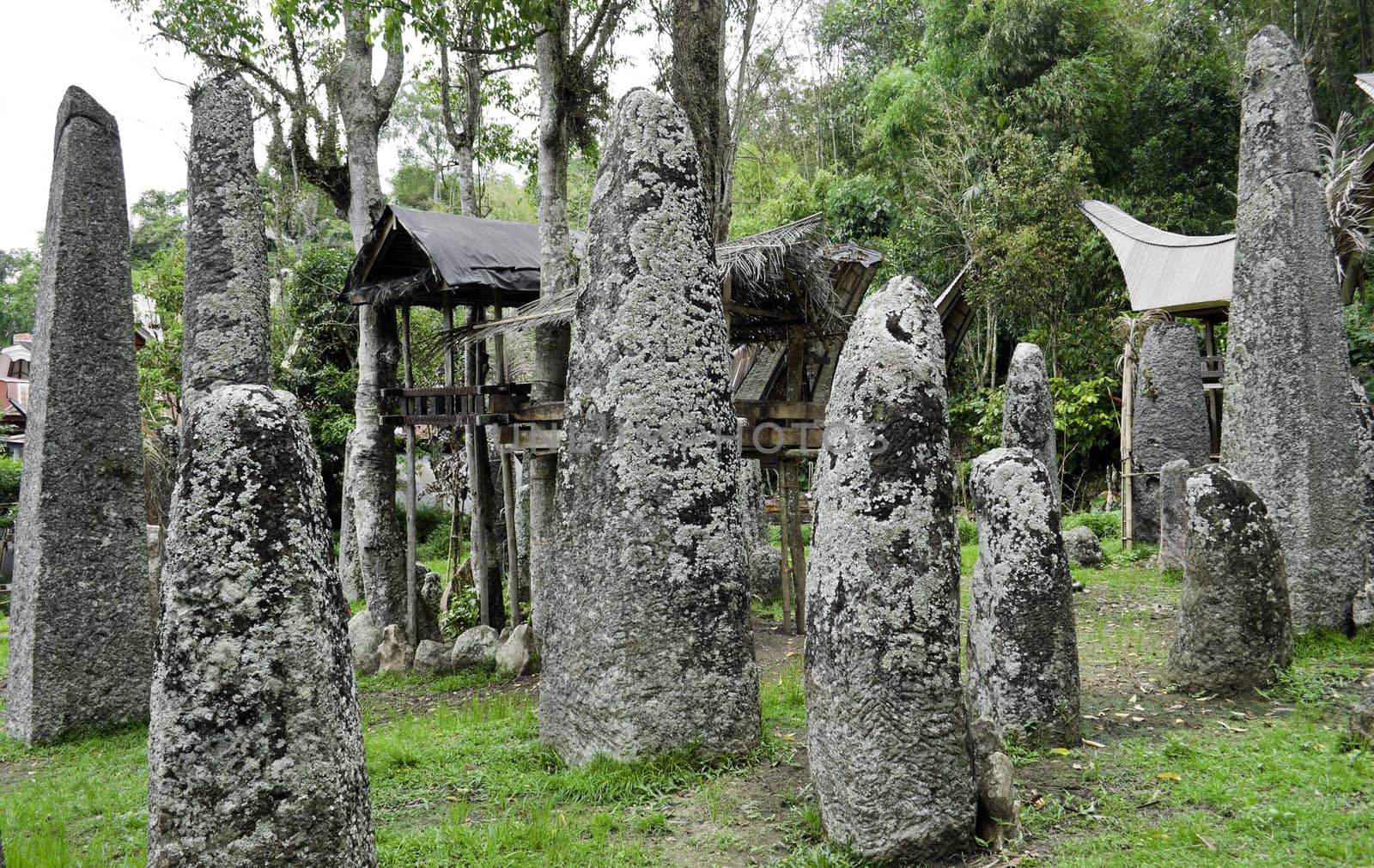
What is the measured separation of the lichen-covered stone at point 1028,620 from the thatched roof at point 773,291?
4.23 m

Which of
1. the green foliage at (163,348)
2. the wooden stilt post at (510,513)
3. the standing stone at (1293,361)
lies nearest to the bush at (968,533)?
the standing stone at (1293,361)

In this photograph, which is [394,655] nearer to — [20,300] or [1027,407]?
[1027,407]

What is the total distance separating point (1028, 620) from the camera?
18.4 feet

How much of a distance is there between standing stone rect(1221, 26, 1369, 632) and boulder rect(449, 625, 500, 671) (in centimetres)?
757

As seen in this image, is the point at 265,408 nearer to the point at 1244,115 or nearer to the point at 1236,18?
the point at 1244,115

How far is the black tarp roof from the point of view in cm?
1055

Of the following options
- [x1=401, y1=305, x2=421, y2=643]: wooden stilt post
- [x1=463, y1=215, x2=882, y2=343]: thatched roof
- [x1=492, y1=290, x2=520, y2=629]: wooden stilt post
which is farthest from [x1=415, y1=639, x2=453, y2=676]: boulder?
[x1=463, y1=215, x2=882, y2=343]: thatched roof

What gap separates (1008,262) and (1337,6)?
964 centimetres

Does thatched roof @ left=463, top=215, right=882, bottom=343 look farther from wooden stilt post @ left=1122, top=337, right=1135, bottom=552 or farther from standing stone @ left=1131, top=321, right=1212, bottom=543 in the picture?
standing stone @ left=1131, top=321, right=1212, bottom=543

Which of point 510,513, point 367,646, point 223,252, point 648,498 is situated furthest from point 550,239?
point 648,498

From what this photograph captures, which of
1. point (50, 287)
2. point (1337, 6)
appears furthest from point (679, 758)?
point (1337, 6)

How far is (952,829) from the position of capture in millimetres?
4246

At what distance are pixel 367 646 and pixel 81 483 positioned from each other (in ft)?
12.7

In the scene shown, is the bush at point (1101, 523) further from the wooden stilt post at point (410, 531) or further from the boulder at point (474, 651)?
the wooden stilt post at point (410, 531)
